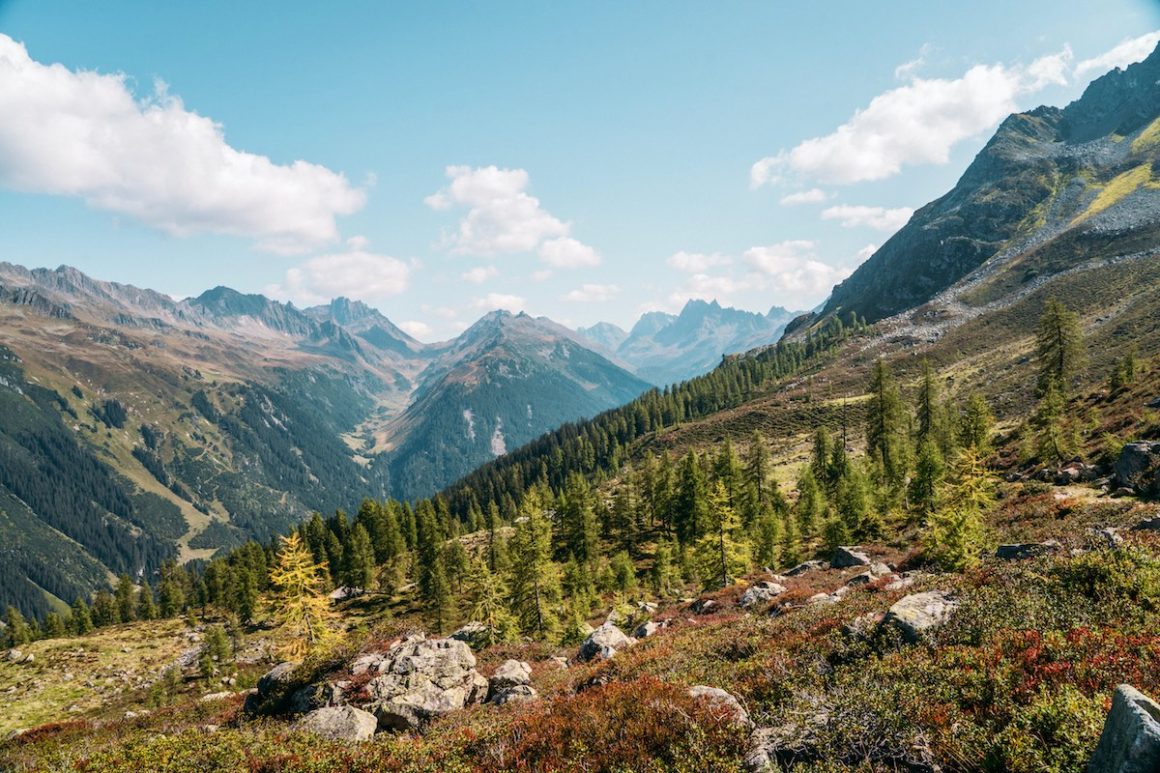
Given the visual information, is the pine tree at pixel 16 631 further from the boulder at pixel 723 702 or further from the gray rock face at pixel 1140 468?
the gray rock face at pixel 1140 468

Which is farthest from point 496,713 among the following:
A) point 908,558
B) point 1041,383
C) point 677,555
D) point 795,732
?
point 1041,383

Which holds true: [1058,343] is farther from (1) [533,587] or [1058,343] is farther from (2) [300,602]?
(2) [300,602]

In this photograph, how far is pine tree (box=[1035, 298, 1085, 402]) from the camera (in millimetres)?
50812

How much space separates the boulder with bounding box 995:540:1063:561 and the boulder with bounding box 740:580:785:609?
34.7ft

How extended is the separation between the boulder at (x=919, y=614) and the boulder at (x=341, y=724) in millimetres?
15919

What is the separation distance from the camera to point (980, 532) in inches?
907

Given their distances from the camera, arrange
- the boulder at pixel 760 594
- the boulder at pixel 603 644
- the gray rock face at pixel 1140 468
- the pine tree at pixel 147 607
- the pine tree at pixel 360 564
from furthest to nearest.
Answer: the pine tree at pixel 147 607
the pine tree at pixel 360 564
the boulder at pixel 760 594
the gray rock face at pixel 1140 468
the boulder at pixel 603 644

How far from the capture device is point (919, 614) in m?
13.8

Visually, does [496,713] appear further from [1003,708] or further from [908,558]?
[908,558]

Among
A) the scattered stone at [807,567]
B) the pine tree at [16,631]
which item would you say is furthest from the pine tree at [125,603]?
the scattered stone at [807,567]

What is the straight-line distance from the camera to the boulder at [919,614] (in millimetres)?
13117

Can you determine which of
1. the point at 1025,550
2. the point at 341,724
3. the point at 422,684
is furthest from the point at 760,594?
the point at 341,724

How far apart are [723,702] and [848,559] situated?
28.4m

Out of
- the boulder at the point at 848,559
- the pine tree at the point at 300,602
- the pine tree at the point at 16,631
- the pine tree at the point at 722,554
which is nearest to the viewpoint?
the boulder at the point at 848,559
